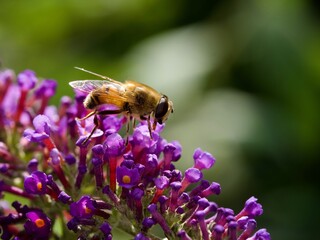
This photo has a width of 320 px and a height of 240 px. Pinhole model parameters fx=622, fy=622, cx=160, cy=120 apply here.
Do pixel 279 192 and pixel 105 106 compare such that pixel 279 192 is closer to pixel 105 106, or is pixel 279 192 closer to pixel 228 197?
pixel 228 197

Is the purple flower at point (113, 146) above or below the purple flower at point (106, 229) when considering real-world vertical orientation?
above

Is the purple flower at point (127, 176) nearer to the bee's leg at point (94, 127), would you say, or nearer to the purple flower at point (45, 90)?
the bee's leg at point (94, 127)

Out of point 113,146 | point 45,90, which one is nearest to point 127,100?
A: point 113,146

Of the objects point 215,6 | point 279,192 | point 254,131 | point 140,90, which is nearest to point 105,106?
point 140,90

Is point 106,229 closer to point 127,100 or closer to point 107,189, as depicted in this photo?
point 107,189

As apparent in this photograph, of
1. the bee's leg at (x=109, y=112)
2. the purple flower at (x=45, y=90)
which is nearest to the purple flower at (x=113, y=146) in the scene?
the bee's leg at (x=109, y=112)

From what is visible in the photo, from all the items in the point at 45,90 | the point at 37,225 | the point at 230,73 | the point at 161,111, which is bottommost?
the point at 37,225
